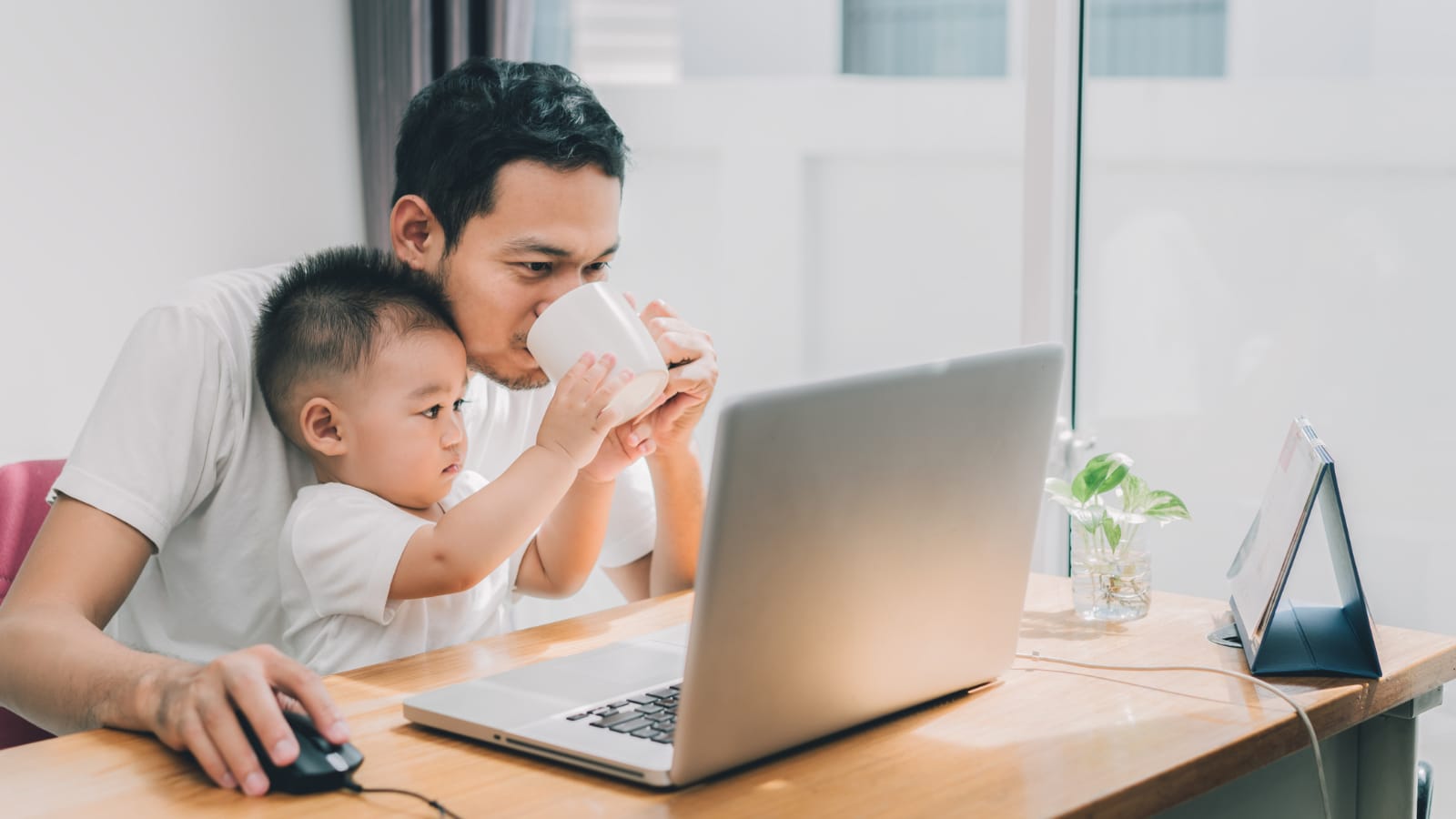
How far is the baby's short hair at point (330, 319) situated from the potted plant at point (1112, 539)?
0.66 metres

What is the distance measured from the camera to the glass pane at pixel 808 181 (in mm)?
2355

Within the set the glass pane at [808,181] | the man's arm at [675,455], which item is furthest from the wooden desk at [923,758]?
the glass pane at [808,181]

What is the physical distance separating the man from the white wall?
912 millimetres

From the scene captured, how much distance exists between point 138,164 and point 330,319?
1.24 metres

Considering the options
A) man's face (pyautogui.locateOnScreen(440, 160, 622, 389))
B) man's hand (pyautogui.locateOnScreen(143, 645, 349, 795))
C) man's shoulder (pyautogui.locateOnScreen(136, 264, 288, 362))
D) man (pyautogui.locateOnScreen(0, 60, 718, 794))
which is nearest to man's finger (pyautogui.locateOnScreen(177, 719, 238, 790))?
man's hand (pyautogui.locateOnScreen(143, 645, 349, 795))

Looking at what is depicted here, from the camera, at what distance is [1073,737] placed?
1.00 m

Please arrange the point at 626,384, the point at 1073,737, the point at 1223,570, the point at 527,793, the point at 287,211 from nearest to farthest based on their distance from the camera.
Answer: the point at 527,793
the point at 1073,737
the point at 626,384
the point at 1223,570
the point at 287,211

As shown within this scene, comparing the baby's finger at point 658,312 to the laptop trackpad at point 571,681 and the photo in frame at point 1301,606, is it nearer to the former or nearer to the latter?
the laptop trackpad at point 571,681

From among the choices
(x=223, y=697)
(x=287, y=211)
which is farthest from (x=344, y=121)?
(x=223, y=697)

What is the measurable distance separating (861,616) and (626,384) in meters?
0.38

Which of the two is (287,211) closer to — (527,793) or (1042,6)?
(1042,6)

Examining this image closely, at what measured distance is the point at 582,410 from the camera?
1.23m

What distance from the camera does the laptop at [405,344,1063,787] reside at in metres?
0.84

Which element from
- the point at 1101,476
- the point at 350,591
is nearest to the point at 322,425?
the point at 350,591
